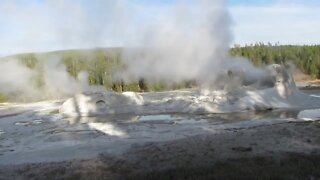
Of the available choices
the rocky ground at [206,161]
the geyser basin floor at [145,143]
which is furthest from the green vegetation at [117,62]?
the rocky ground at [206,161]

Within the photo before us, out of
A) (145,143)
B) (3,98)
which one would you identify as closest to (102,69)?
(3,98)

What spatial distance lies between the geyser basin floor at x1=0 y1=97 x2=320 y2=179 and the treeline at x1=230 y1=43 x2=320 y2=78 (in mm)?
44560

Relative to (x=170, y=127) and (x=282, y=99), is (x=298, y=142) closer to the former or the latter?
(x=170, y=127)

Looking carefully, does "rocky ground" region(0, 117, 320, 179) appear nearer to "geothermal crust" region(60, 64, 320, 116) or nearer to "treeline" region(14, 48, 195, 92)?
"geothermal crust" region(60, 64, 320, 116)

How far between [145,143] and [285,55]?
58449 millimetres

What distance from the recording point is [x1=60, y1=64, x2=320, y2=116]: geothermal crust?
22.2 meters

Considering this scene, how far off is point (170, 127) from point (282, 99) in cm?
860

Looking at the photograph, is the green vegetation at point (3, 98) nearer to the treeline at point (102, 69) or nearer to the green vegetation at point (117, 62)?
the green vegetation at point (117, 62)

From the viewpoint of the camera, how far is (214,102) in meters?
22.5

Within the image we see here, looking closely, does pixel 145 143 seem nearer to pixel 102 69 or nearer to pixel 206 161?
pixel 206 161

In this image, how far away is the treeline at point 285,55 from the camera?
6333 cm

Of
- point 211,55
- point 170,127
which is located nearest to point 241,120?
point 170,127

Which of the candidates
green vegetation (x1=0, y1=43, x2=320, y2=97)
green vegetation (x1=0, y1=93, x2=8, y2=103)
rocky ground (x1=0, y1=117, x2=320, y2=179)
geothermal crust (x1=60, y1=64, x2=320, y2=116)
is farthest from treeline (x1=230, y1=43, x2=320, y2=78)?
rocky ground (x1=0, y1=117, x2=320, y2=179)

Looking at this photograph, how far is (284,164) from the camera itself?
969 centimetres
